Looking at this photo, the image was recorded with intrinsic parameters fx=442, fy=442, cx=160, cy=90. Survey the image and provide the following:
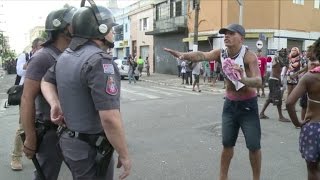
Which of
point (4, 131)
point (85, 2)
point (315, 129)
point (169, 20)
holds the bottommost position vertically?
point (4, 131)

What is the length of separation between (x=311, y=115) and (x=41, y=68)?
2326 millimetres

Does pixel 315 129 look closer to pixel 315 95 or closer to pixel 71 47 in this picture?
pixel 315 95

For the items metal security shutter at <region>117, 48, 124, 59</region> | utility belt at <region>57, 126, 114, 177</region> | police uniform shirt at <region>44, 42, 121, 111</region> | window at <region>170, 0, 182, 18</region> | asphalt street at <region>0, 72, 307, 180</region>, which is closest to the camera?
police uniform shirt at <region>44, 42, 121, 111</region>

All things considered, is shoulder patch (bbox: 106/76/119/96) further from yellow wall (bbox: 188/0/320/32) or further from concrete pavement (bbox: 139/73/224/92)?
yellow wall (bbox: 188/0/320/32)

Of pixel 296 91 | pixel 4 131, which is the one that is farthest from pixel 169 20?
pixel 296 91

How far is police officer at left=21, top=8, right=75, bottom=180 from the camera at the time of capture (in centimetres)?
338

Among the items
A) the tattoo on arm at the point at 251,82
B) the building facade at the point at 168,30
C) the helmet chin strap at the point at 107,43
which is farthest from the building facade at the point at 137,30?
the helmet chin strap at the point at 107,43

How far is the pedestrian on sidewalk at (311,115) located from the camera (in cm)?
377

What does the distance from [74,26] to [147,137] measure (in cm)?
540

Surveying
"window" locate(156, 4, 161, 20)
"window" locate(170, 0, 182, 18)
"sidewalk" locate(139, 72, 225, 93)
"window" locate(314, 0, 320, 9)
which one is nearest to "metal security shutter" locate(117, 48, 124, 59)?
"window" locate(156, 4, 161, 20)

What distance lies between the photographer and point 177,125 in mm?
9461

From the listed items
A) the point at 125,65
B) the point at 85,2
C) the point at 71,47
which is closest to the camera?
the point at 71,47

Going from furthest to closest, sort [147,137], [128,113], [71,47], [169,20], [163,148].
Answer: [169,20] → [128,113] → [147,137] → [163,148] → [71,47]

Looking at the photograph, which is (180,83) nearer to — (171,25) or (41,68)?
(171,25)
